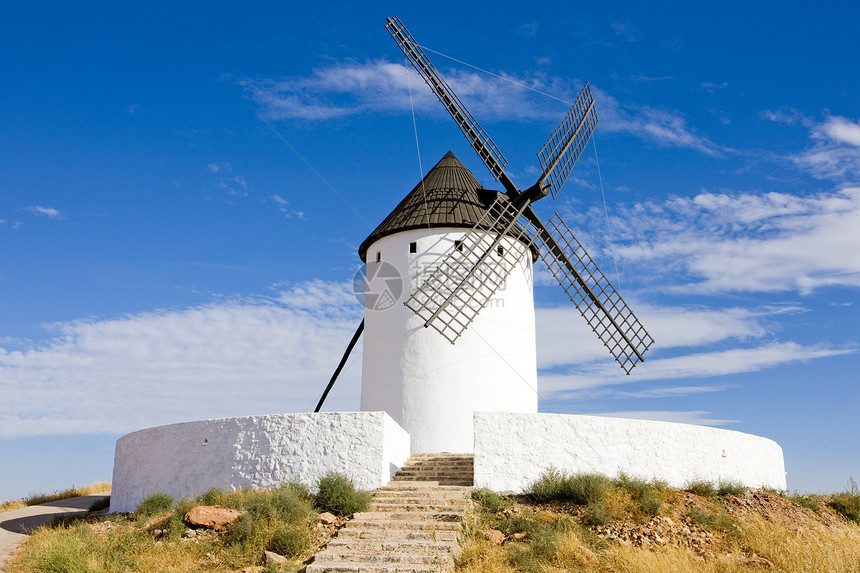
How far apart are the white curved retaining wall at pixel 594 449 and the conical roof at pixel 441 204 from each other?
15.3 ft

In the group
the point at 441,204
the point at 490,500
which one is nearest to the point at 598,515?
the point at 490,500

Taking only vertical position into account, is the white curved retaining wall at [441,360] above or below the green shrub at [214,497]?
above

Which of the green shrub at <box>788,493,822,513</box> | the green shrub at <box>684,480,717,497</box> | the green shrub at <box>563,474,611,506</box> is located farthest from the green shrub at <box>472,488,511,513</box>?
the green shrub at <box>788,493,822,513</box>

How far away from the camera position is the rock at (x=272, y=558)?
7127 mm

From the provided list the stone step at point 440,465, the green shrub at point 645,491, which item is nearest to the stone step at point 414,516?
the stone step at point 440,465

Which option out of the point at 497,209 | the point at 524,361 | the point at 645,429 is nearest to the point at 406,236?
the point at 497,209

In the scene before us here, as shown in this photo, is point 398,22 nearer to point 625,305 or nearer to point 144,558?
point 625,305

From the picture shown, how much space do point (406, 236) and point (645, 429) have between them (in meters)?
5.63

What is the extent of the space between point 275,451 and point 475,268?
4.64m

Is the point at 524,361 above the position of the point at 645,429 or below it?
above

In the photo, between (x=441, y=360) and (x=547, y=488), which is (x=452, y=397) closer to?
(x=441, y=360)

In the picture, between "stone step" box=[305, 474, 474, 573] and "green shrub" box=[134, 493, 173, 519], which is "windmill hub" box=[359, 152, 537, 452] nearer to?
"stone step" box=[305, 474, 474, 573]

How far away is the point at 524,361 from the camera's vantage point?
42.6 ft

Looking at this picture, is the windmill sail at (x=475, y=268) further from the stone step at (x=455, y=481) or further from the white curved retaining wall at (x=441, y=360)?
the stone step at (x=455, y=481)
